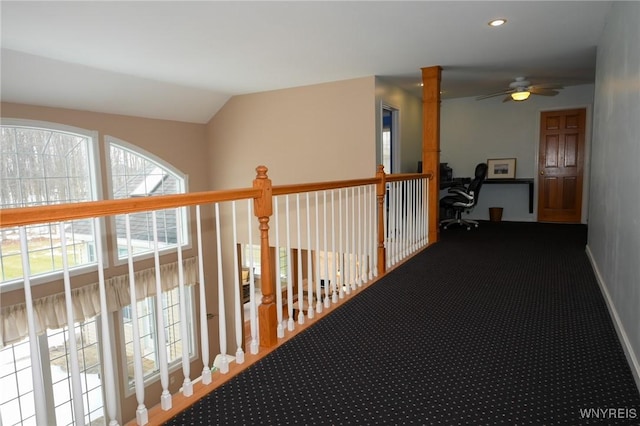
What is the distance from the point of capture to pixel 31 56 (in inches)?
167

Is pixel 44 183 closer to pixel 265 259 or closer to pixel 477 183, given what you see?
pixel 265 259

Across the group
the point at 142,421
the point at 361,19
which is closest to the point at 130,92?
the point at 361,19

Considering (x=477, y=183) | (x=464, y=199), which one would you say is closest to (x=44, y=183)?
(x=464, y=199)

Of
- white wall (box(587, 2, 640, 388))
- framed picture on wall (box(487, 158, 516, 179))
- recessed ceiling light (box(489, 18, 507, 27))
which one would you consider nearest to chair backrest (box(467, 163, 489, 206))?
framed picture on wall (box(487, 158, 516, 179))

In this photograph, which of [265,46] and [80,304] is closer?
[265,46]

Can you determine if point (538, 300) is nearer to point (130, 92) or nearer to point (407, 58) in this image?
point (407, 58)

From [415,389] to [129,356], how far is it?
5.92 meters

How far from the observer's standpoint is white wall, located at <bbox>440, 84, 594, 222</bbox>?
6.64 metres

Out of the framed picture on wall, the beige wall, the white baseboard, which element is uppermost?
the beige wall

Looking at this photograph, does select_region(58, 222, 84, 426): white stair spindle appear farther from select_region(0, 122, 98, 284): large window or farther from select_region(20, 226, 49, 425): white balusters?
select_region(0, 122, 98, 284): large window

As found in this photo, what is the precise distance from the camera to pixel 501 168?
7125mm

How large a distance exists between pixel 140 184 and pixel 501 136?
631cm

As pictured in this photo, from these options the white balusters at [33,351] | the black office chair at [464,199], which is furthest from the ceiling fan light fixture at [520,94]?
the white balusters at [33,351]

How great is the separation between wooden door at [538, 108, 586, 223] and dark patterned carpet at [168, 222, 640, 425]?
381 cm
